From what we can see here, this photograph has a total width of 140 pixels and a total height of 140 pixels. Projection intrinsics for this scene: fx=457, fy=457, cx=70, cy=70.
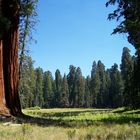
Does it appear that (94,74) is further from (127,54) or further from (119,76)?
(127,54)

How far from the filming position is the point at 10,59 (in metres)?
26.4

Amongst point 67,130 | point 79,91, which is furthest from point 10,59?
point 79,91

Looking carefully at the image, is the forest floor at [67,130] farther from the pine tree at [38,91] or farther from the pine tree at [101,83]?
the pine tree at [38,91]

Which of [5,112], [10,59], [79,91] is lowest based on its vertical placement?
[5,112]

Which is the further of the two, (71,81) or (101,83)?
(71,81)

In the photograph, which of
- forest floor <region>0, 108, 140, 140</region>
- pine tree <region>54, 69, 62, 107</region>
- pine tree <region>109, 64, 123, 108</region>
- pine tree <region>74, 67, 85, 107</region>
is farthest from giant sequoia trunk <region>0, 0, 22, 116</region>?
pine tree <region>54, 69, 62, 107</region>

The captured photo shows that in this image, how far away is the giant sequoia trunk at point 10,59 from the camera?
2559 centimetres

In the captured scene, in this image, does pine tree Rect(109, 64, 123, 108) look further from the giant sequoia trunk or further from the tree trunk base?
the tree trunk base

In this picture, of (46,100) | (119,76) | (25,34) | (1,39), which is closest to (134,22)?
(1,39)

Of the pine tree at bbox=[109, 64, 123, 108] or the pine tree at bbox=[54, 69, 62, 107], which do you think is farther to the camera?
the pine tree at bbox=[54, 69, 62, 107]

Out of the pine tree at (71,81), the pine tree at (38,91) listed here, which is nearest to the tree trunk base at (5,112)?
the pine tree at (38,91)

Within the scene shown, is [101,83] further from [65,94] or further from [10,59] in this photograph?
[10,59]

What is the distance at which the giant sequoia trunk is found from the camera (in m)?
25.6

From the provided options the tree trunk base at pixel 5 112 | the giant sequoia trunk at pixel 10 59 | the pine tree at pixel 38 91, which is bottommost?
the tree trunk base at pixel 5 112
